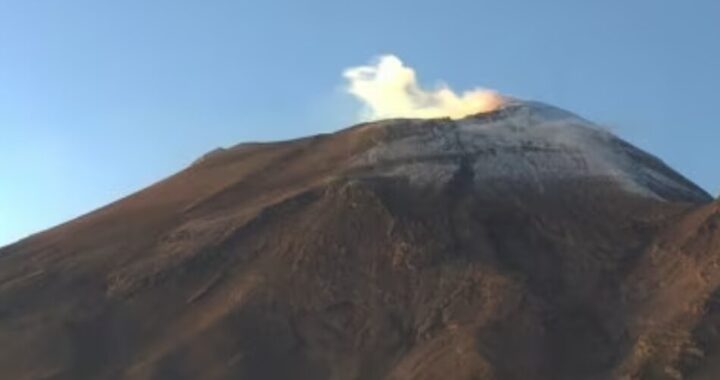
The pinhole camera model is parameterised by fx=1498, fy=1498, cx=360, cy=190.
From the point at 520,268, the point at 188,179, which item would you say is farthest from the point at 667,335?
the point at 188,179

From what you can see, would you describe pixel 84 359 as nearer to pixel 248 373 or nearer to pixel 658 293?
pixel 248 373

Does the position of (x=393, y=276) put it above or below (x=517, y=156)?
below

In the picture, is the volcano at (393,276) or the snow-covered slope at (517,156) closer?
the volcano at (393,276)

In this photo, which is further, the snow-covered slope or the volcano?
the snow-covered slope

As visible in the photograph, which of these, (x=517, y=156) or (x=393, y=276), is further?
(x=517, y=156)
